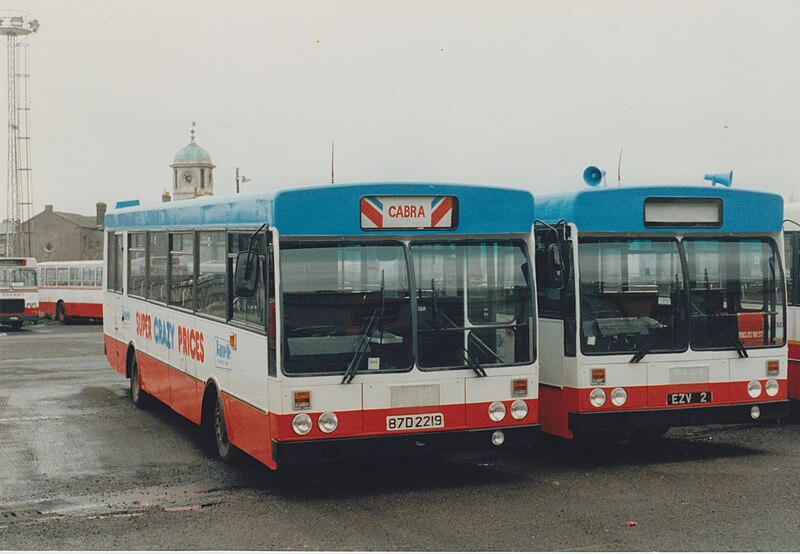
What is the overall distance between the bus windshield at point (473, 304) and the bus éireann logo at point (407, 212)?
0.61ft

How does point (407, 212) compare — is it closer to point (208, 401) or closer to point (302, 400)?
point (302, 400)

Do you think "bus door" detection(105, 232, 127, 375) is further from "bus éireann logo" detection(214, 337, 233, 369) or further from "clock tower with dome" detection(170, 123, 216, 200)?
"clock tower with dome" detection(170, 123, 216, 200)

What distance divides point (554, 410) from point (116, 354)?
843 cm

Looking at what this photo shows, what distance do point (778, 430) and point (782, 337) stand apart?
8.03 feet

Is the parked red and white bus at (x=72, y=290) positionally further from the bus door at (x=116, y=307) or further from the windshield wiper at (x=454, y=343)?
the windshield wiper at (x=454, y=343)

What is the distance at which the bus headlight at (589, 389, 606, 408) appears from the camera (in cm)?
1077

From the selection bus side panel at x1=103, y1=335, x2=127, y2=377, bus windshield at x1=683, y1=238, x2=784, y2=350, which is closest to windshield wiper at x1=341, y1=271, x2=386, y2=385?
bus windshield at x1=683, y1=238, x2=784, y2=350

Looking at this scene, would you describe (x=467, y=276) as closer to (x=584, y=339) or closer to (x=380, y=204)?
(x=380, y=204)

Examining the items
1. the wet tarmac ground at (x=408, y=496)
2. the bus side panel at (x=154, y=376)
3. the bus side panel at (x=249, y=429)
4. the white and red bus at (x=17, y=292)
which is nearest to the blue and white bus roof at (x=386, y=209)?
the bus side panel at (x=249, y=429)

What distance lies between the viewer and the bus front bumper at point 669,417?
10.8 meters

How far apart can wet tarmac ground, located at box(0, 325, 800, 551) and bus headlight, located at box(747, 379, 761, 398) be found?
67 centimetres

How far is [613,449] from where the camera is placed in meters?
12.2

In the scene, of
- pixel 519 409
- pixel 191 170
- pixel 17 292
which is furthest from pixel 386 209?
pixel 191 170

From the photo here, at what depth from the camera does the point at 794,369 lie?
1363 cm
